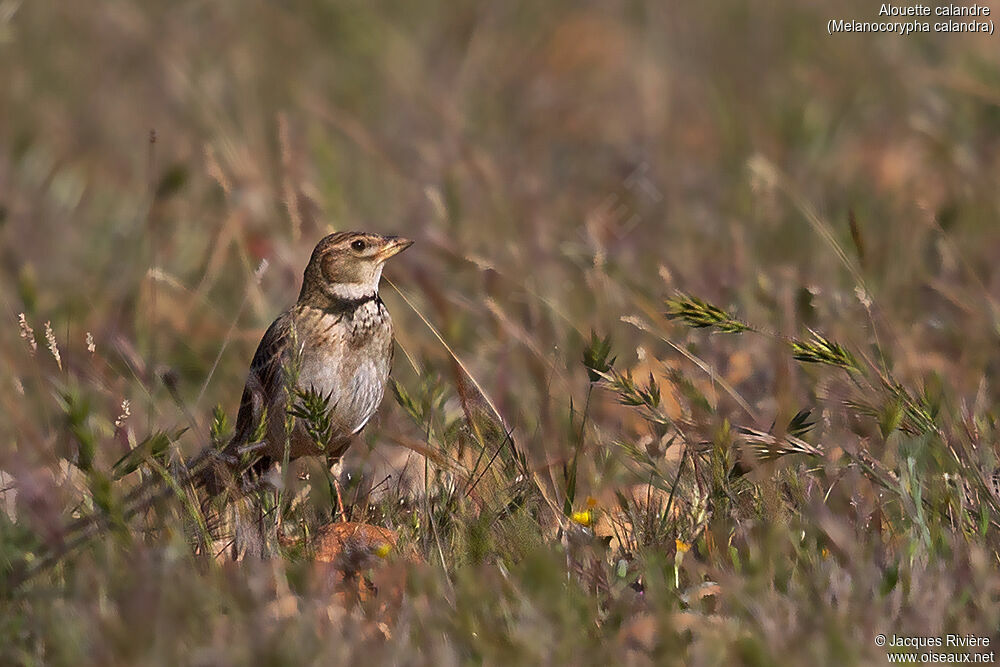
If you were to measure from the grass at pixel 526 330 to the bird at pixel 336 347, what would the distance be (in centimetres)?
14

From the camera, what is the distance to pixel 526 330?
4727 millimetres

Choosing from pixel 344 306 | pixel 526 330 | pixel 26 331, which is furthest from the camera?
pixel 526 330

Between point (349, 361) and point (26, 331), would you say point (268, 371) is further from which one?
point (26, 331)

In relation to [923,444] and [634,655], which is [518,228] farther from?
[634,655]

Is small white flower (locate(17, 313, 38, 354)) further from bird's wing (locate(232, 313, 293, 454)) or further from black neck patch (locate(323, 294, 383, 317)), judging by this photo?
black neck patch (locate(323, 294, 383, 317))

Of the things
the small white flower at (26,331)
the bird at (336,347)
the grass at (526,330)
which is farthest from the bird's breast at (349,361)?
the small white flower at (26,331)

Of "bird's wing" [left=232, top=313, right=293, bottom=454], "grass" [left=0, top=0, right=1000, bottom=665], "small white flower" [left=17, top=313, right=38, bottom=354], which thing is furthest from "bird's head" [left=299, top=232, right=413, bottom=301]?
"small white flower" [left=17, top=313, right=38, bottom=354]

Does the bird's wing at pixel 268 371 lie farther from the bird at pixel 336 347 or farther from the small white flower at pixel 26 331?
the small white flower at pixel 26 331

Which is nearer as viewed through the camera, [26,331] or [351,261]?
[26,331]

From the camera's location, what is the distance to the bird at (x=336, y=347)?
398 cm

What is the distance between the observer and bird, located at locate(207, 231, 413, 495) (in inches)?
157

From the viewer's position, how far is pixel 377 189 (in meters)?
6.94

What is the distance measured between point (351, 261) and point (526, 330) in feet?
2.64

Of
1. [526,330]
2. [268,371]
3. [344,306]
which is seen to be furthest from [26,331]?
[526,330]
